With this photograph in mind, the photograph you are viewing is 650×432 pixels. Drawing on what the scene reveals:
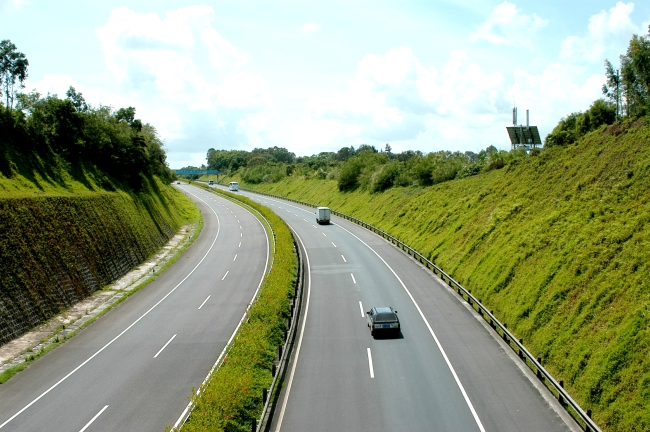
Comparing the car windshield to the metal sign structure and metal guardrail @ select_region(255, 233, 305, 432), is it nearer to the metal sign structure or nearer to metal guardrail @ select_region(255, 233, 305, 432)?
metal guardrail @ select_region(255, 233, 305, 432)

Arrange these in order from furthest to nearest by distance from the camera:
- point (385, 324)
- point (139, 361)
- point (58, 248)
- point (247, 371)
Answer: point (58, 248) < point (385, 324) < point (139, 361) < point (247, 371)

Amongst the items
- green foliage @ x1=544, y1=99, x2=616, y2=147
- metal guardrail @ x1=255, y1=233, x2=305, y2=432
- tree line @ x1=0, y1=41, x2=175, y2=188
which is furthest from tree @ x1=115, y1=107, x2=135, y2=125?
→ green foliage @ x1=544, y1=99, x2=616, y2=147

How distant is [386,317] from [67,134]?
136ft

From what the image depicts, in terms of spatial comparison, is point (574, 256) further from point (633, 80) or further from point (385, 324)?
point (633, 80)

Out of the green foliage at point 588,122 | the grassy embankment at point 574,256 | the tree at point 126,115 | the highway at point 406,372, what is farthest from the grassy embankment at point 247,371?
the tree at point 126,115

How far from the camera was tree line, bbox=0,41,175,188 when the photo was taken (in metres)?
44.1

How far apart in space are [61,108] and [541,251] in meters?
47.0

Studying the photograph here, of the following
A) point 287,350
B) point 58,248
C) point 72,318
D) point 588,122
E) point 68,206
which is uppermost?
point 588,122

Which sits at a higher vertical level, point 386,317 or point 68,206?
point 68,206

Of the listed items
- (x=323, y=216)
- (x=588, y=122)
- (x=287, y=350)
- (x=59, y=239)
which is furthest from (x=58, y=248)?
(x=588, y=122)

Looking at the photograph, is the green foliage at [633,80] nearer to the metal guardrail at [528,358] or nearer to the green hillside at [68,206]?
the metal guardrail at [528,358]

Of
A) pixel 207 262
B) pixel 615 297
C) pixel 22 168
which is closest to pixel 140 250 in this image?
pixel 207 262

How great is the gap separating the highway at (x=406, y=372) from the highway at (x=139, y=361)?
458 centimetres

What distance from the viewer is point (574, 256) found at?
88.9 ft
